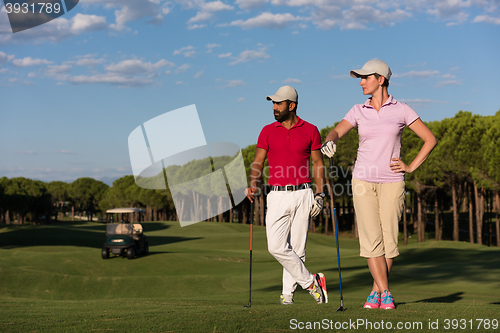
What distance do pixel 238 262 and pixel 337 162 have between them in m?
27.0

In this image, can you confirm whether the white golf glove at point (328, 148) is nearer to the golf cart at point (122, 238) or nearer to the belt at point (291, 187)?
the belt at point (291, 187)

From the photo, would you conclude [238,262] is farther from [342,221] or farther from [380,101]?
[342,221]

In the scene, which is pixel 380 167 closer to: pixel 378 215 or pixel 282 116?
pixel 378 215

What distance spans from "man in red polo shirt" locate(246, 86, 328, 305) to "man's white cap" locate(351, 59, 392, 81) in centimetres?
112

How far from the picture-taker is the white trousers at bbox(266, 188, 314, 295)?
6.10 meters

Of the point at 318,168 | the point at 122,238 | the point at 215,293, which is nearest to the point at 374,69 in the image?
the point at 318,168

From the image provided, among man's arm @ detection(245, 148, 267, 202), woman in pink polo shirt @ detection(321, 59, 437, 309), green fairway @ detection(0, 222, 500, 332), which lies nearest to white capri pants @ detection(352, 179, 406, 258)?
→ woman in pink polo shirt @ detection(321, 59, 437, 309)

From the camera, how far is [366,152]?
212 inches

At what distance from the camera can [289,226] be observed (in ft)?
20.5

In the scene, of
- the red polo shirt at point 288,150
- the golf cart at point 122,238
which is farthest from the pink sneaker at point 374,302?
the golf cart at point 122,238

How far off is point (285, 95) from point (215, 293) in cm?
1135

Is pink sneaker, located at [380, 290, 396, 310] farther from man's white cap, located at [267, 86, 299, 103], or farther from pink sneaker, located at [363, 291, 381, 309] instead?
man's white cap, located at [267, 86, 299, 103]

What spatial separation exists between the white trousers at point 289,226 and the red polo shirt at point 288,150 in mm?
181

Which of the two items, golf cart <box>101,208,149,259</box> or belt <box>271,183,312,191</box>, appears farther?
golf cart <box>101,208,149,259</box>
